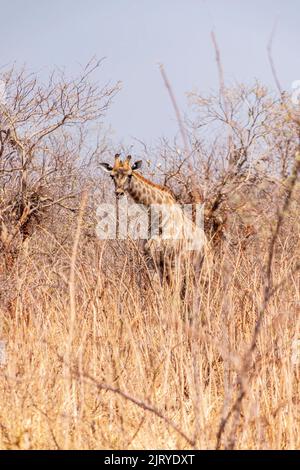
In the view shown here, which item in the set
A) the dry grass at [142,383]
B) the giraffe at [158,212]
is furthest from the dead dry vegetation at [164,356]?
the giraffe at [158,212]

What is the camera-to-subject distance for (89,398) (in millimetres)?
3156

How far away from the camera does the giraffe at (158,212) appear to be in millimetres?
6293

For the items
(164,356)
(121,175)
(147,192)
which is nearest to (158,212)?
(147,192)

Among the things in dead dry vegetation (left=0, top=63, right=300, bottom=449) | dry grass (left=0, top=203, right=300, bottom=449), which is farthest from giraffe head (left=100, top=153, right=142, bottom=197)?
dry grass (left=0, top=203, right=300, bottom=449)

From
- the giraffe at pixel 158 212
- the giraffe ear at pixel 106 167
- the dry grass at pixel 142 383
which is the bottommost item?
the dry grass at pixel 142 383

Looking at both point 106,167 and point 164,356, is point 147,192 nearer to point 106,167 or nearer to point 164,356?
point 106,167

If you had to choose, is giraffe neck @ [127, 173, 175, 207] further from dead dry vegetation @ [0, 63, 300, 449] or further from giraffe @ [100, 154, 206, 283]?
dead dry vegetation @ [0, 63, 300, 449]

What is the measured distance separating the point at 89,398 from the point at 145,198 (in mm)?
3887

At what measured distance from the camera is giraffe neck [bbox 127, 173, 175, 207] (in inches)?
267

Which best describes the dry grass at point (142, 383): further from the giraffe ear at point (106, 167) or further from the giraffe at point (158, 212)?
the giraffe ear at point (106, 167)

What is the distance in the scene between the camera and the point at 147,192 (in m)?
6.88

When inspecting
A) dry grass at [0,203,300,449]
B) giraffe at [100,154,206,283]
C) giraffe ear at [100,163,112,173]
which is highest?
giraffe ear at [100,163,112,173]
